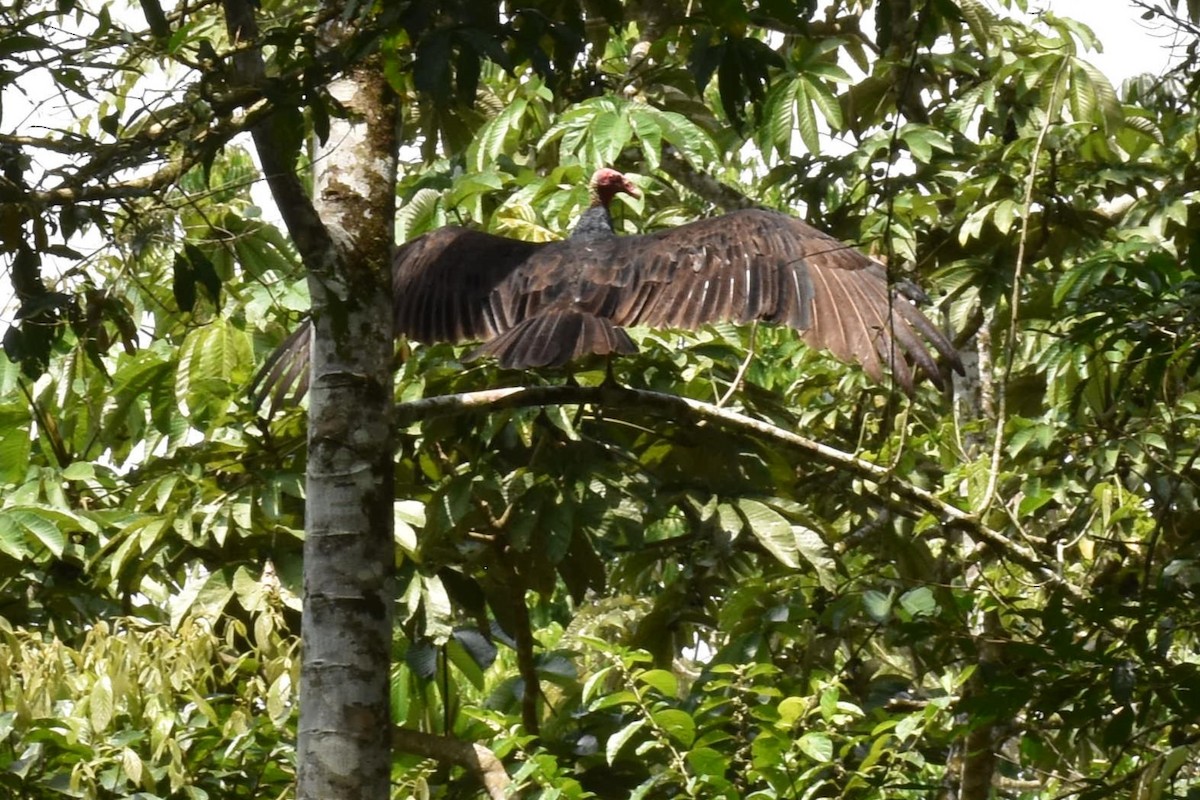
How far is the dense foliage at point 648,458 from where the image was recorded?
2.08 m

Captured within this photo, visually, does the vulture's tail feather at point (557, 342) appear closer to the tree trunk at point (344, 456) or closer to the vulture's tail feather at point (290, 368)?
the vulture's tail feather at point (290, 368)

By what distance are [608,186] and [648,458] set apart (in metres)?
1.18

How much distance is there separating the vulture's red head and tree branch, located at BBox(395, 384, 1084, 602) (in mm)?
1015

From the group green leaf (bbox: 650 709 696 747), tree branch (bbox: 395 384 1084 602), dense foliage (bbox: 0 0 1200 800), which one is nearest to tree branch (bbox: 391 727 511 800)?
dense foliage (bbox: 0 0 1200 800)

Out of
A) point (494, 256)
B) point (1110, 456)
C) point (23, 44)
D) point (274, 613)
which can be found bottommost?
point (274, 613)

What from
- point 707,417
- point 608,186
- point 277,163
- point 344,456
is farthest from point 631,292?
point 277,163

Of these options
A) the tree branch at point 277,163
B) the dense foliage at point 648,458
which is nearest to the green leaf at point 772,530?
the dense foliage at point 648,458

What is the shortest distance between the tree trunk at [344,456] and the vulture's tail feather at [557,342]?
73 cm

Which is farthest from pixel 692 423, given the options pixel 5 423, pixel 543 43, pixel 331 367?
pixel 5 423

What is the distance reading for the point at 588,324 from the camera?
3.25 m

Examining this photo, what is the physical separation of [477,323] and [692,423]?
88 centimetres

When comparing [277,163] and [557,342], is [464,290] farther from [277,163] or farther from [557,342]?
[277,163]

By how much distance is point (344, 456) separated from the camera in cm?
223

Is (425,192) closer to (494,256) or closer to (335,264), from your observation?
(494,256)
